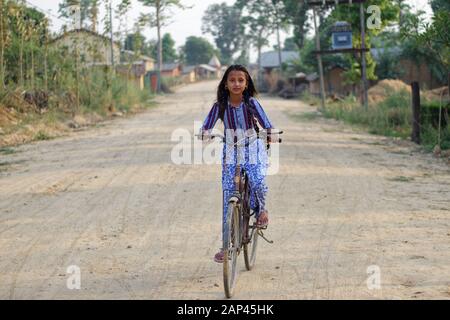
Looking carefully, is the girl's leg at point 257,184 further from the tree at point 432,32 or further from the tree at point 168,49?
the tree at point 168,49

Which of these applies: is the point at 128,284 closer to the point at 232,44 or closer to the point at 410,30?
the point at 410,30

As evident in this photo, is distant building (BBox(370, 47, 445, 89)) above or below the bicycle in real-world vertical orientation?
above

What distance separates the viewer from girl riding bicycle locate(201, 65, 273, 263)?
5.66 metres

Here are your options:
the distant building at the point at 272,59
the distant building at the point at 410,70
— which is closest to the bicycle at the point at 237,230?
the distant building at the point at 410,70

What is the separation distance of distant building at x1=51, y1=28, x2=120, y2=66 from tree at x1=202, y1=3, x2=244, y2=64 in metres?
108

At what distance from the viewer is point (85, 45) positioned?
86.9 feet

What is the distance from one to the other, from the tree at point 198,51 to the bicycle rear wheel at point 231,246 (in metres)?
130

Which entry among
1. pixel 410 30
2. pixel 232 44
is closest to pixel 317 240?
pixel 410 30

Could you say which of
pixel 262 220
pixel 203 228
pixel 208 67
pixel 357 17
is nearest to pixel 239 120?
pixel 262 220

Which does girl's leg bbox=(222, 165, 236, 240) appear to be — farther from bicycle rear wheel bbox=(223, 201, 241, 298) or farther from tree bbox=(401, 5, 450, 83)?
tree bbox=(401, 5, 450, 83)

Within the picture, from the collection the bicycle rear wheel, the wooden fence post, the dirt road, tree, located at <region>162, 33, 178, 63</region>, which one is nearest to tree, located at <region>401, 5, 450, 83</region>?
the wooden fence post

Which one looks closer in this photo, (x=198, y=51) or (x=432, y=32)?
(x=432, y=32)

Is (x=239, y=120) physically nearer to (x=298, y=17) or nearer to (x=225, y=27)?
(x=298, y=17)

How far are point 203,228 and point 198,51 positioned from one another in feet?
424
